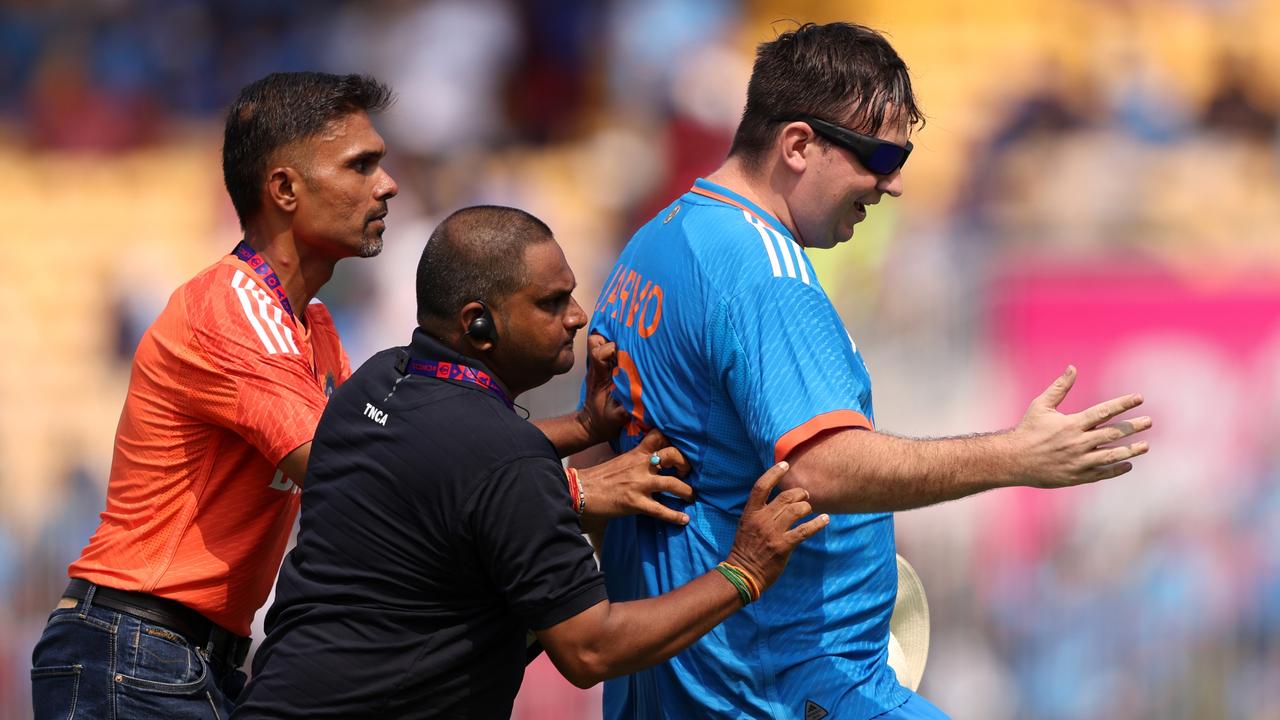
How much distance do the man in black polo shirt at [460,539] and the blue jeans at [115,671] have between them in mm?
521

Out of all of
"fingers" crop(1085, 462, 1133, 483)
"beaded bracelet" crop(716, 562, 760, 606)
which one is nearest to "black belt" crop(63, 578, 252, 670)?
"beaded bracelet" crop(716, 562, 760, 606)

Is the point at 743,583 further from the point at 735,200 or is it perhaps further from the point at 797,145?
the point at 797,145

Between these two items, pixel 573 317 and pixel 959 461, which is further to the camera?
pixel 573 317

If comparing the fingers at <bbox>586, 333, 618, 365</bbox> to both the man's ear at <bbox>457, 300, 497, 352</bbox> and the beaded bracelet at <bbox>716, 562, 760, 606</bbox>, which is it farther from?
the beaded bracelet at <bbox>716, 562, 760, 606</bbox>

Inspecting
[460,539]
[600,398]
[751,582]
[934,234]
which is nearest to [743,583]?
[751,582]

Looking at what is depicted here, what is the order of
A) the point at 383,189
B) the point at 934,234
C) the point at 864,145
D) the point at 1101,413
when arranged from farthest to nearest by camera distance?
1. the point at 934,234
2. the point at 383,189
3. the point at 864,145
4. the point at 1101,413

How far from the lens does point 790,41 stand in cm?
388

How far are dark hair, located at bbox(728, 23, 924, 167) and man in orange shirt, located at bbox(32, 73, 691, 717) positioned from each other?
70cm

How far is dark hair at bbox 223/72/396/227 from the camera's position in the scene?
13.6ft

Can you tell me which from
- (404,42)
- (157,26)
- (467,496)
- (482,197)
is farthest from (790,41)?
(157,26)

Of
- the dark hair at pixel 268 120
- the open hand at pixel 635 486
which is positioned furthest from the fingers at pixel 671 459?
the dark hair at pixel 268 120

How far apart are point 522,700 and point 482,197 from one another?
3.66 m

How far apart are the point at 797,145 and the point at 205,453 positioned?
1.62 m

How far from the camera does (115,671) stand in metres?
3.81
